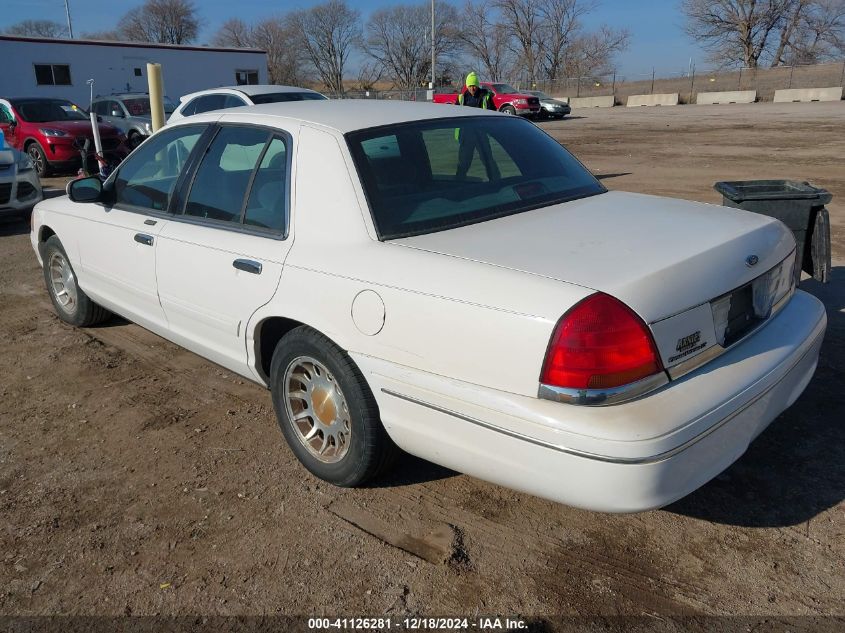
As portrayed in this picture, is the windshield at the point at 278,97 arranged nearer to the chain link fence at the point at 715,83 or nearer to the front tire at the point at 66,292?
the front tire at the point at 66,292

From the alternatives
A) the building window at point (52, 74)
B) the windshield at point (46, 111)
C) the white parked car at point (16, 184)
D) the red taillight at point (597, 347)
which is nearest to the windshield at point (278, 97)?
the white parked car at point (16, 184)

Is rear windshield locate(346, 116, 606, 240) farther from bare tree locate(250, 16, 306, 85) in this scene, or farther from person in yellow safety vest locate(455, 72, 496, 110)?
bare tree locate(250, 16, 306, 85)

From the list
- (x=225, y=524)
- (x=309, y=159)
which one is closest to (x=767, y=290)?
(x=309, y=159)

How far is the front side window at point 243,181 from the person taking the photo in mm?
3381

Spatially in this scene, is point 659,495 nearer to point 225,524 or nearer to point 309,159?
point 225,524

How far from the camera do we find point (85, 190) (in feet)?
14.5

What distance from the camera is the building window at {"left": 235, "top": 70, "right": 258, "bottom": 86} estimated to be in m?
36.5

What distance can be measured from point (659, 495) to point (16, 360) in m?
4.40

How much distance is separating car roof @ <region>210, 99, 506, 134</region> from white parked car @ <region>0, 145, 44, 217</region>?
24.2 ft

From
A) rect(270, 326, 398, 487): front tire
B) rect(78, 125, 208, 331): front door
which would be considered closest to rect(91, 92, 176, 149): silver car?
rect(78, 125, 208, 331): front door

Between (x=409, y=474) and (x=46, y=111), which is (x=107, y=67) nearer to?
(x=46, y=111)

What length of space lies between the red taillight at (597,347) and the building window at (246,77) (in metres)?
37.4

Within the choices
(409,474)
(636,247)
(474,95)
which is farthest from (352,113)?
(474,95)

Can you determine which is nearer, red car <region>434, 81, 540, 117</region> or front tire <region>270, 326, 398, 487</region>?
front tire <region>270, 326, 398, 487</region>
